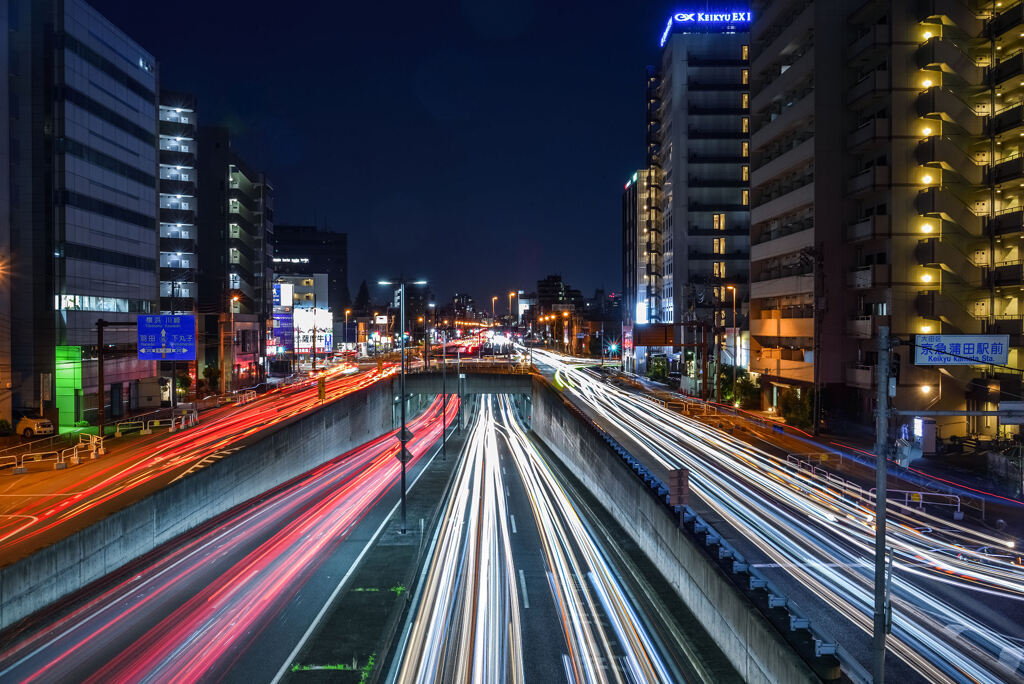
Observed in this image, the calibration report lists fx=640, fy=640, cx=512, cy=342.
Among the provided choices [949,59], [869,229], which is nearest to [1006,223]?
[869,229]

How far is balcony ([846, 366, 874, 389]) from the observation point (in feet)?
134

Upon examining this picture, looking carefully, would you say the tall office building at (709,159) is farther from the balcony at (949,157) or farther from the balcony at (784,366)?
the balcony at (949,157)

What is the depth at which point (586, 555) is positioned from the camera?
23.1m

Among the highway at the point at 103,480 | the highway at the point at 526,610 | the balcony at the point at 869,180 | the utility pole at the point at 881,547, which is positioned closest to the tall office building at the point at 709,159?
the balcony at the point at 869,180

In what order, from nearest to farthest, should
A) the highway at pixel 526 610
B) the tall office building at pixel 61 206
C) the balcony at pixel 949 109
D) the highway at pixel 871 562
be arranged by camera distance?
the highway at pixel 871 562, the highway at pixel 526 610, the balcony at pixel 949 109, the tall office building at pixel 61 206

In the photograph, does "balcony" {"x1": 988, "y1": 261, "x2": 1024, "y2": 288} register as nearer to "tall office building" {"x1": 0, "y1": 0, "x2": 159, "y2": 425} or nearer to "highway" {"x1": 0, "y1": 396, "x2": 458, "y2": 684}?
"highway" {"x1": 0, "y1": 396, "x2": 458, "y2": 684}

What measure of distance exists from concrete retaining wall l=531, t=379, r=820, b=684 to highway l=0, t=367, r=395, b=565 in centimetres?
1752

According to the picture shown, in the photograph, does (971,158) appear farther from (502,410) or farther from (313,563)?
(502,410)

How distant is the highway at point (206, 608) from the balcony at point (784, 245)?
3529 cm

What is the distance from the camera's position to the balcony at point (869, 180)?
40.1 metres

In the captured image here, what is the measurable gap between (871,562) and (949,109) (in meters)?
33.1

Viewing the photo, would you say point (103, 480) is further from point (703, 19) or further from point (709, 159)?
point (703, 19)

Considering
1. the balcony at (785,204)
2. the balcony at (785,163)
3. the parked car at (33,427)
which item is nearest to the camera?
the parked car at (33,427)

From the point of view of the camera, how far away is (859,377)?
42188mm
